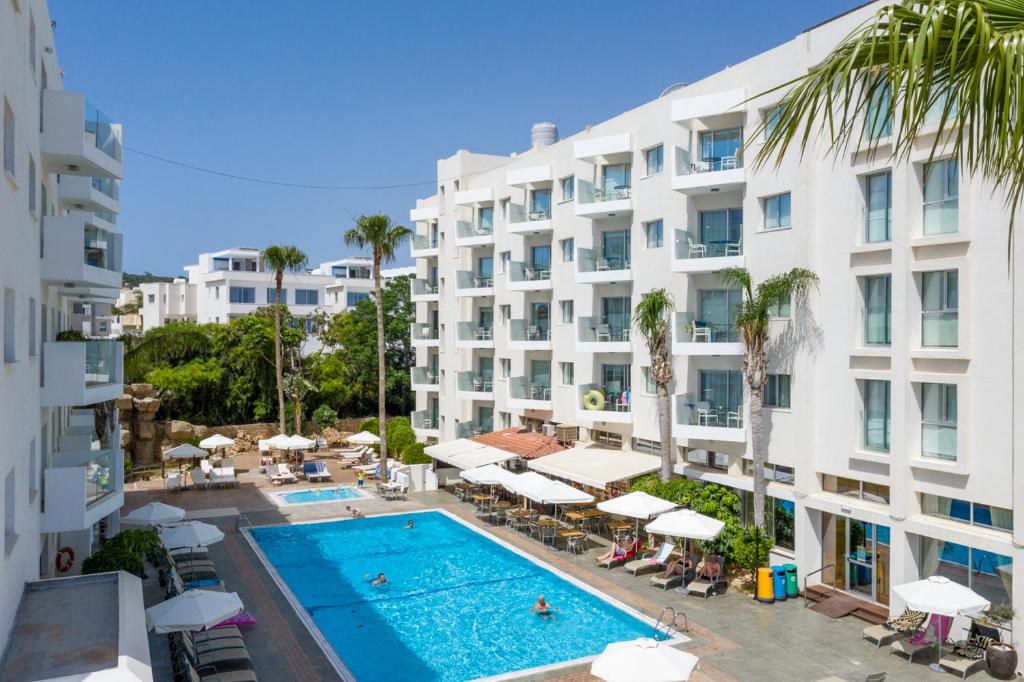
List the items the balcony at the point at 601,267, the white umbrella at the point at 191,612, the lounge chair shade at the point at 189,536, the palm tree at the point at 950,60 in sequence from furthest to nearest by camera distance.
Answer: the balcony at the point at 601,267 < the lounge chair shade at the point at 189,536 < the white umbrella at the point at 191,612 < the palm tree at the point at 950,60

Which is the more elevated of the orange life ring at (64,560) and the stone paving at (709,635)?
the orange life ring at (64,560)

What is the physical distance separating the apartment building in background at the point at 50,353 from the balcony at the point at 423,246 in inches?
817

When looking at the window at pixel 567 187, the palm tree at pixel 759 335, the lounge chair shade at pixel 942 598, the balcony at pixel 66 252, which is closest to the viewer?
the lounge chair shade at pixel 942 598

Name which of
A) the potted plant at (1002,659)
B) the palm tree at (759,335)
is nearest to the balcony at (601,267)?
the palm tree at (759,335)

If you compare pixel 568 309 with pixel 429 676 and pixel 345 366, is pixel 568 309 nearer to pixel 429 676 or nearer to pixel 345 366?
pixel 429 676

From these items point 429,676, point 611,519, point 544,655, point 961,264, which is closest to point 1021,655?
point 961,264

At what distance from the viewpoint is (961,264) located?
18.7 m

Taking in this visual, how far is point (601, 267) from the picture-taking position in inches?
1244

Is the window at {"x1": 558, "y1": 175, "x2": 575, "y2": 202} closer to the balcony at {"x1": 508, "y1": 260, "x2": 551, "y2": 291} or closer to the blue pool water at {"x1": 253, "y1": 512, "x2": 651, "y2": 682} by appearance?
the balcony at {"x1": 508, "y1": 260, "x2": 551, "y2": 291}

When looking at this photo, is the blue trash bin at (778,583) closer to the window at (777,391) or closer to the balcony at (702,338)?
the window at (777,391)

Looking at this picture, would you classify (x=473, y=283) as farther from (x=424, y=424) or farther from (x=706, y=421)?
(x=706, y=421)

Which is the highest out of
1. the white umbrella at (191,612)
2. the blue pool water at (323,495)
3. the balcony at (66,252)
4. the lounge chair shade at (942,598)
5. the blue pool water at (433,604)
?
the balcony at (66,252)

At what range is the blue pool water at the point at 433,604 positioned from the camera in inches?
754

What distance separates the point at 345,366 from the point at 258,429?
24.2ft
